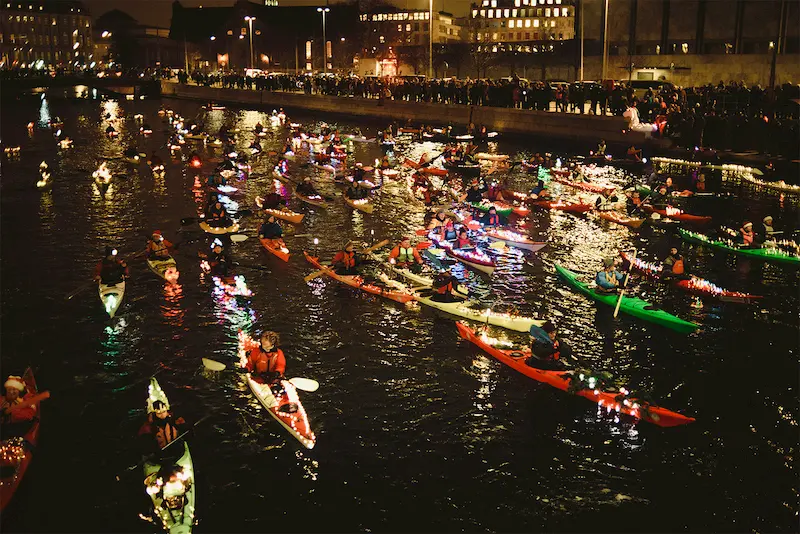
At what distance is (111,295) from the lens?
18.4m

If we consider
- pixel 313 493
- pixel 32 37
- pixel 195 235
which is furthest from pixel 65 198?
pixel 32 37

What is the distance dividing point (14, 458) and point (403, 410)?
6.60 m

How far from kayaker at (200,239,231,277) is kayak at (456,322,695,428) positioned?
29.6 feet

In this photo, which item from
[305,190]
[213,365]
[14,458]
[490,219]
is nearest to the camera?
[14,458]

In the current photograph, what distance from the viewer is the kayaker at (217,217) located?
2538cm

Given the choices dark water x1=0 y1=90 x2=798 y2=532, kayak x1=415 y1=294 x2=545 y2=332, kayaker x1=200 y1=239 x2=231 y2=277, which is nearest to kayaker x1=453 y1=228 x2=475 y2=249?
dark water x1=0 y1=90 x2=798 y2=532

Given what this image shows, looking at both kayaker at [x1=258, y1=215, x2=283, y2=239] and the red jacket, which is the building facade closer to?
kayaker at [x1=258, y1=215, x2=283, y2=239]

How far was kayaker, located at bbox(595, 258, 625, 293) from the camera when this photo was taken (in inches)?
744

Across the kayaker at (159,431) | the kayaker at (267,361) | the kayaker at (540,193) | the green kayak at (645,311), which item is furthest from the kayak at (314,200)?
the kayaker at (159,431)

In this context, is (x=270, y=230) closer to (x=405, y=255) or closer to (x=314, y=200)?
(x=405, y=255)

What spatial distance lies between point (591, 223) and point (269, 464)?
1897 cm

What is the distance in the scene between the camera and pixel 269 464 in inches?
483

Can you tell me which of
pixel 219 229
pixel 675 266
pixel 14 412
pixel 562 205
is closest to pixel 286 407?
pixel 14 412

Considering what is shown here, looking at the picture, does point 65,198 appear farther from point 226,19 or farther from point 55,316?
point 226,19
